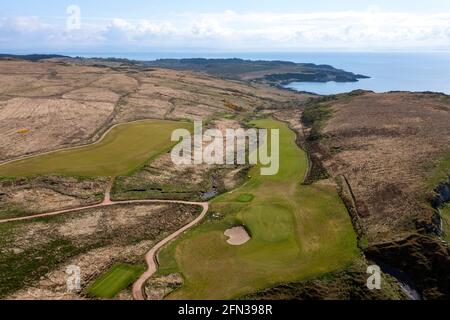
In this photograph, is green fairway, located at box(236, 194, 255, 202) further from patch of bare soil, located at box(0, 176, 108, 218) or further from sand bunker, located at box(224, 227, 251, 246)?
patch of bare soil, located at box(0, 176, 108, 218)

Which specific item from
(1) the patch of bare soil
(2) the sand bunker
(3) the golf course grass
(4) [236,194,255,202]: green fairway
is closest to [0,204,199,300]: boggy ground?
(1) the patch of bare soil

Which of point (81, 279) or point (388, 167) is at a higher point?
point (388, 167)

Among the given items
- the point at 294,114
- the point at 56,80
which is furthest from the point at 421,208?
the point at 56,80

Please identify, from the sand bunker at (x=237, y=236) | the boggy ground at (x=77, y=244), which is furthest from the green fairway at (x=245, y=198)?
the sand bunker at (x=237, y=236)

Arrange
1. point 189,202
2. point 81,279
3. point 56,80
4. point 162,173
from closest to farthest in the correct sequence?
point 81,279 < point 189,202 < point 162,173 < point 56,80

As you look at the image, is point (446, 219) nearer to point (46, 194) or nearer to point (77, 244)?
point (77, 244)

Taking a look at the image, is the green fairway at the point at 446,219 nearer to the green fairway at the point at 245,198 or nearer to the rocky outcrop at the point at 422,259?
the rocky outcrop at the point at 422,259

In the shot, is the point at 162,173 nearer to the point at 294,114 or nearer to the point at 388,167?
the point at 388,167
